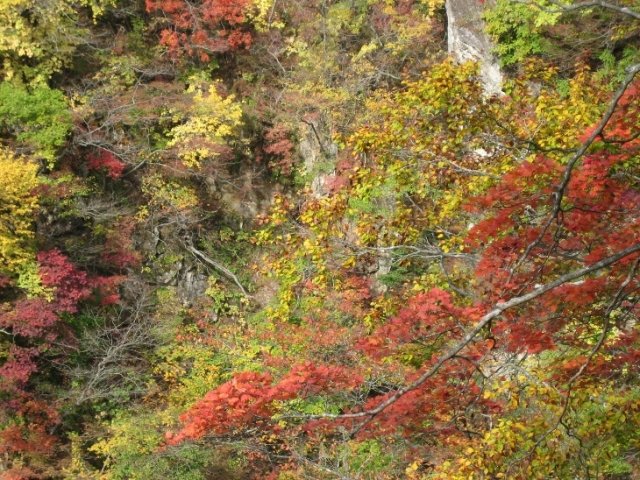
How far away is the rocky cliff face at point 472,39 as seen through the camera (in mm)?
11594

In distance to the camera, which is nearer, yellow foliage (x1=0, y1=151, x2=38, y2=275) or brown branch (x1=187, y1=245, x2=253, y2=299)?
yellow foliage (x1=0, y1=151, x2=38, y2=275)

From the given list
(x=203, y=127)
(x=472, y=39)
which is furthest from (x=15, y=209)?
(x=472, y=39)

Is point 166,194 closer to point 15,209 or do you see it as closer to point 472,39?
point 15,209

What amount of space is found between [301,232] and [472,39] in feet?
27.8

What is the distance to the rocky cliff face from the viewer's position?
1159 cm

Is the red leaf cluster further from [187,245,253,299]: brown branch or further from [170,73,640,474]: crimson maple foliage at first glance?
[170,73,640,474]: crimson maple foliage

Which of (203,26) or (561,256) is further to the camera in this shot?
(203,26)

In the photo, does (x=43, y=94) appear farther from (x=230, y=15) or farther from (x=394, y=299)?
(x=394, y=299)

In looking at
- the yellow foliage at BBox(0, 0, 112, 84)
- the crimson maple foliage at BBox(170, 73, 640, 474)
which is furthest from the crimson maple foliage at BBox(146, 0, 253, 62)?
the crimson maple foliage at BBox(170, 73, 640, 474)

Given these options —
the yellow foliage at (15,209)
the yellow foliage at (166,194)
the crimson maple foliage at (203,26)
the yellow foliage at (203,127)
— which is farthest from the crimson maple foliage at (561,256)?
the crimson maple foliage at (203,26)

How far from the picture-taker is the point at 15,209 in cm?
944

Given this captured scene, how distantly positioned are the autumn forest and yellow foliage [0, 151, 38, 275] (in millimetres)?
53

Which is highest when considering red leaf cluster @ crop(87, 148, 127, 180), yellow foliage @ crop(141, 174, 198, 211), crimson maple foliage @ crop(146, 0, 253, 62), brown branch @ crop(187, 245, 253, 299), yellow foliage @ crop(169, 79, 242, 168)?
crimson maple foliage @ crop(146, 0, 253, 62)

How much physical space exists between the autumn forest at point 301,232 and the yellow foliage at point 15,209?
53 mm
